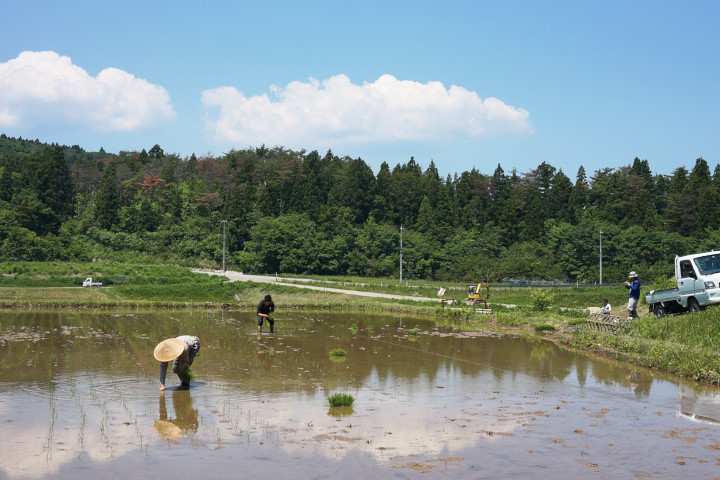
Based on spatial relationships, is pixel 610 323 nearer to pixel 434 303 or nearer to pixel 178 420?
pixel 178 420

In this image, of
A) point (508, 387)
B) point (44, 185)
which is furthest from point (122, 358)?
point (44, 185)

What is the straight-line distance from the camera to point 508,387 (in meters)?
14.6

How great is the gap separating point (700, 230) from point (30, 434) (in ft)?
254

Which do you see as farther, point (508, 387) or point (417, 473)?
point (508, 387)

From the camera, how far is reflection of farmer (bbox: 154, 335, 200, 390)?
43.3 feet

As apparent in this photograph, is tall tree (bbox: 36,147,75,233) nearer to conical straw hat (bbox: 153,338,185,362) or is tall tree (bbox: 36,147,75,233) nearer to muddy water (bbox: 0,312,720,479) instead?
muddy water (bbox: 0,312,720,479)

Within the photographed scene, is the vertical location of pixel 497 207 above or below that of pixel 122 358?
above

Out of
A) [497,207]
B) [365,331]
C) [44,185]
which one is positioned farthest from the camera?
[497,207]

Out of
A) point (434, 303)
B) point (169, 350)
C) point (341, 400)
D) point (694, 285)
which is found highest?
point (694, 285)

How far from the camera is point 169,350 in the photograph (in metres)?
13.3

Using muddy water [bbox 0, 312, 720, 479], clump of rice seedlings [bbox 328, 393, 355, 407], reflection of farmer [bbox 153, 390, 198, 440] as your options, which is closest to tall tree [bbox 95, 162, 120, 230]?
muddy water [bbox 0, 312, 720, 479]

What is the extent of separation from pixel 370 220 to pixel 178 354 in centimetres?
7091

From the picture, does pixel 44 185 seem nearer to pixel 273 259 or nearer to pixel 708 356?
pixel 273 259

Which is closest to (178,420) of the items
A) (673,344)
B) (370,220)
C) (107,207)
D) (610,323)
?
(673,344)
